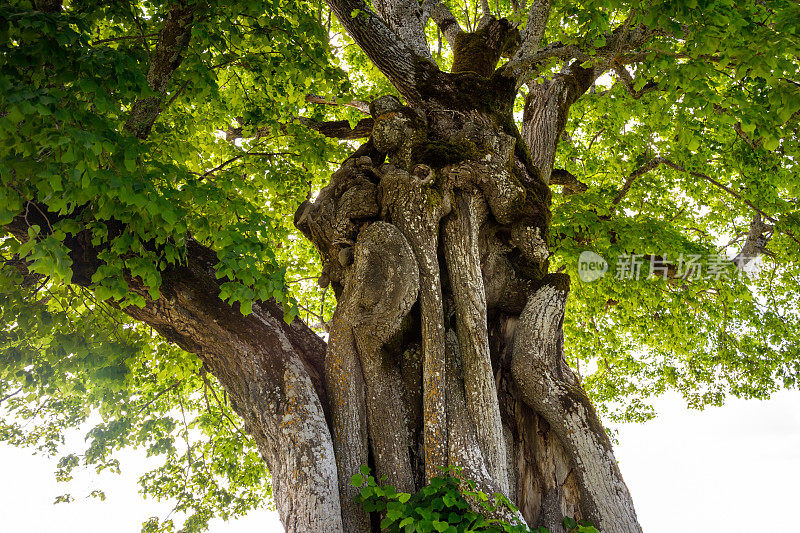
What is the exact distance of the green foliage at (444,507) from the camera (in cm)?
296

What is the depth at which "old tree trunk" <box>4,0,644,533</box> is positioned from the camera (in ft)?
12.0

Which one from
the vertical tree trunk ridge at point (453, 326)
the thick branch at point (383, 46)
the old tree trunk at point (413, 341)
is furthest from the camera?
the thick branch at point (383, 46)

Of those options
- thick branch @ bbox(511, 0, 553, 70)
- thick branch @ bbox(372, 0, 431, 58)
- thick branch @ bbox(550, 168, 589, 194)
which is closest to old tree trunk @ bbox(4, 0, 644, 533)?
thick branch @ bbox(511, 0, 553, 70)

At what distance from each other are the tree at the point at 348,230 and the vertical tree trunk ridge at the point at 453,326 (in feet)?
0.07

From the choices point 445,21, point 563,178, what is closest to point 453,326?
point 563,178

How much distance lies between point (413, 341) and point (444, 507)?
1525 mm

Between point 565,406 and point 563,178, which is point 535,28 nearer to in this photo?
point 563,178

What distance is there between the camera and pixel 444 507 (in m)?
3.18

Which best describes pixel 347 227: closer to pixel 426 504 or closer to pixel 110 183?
pixel 110 183

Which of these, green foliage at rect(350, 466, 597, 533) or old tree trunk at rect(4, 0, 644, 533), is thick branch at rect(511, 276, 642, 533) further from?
green foliage at rect(350, 466, 597, 533)

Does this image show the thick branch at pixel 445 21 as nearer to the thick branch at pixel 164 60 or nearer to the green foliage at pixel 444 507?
the thick branch at pixel 164 60

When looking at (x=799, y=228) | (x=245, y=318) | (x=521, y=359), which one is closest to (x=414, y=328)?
(x=521, y=359)

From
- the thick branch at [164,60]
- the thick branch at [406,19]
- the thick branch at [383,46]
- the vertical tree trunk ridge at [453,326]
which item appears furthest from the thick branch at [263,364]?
the thick branch at [406,19]

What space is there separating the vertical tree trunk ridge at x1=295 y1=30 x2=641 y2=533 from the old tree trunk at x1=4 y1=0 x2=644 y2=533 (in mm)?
14
